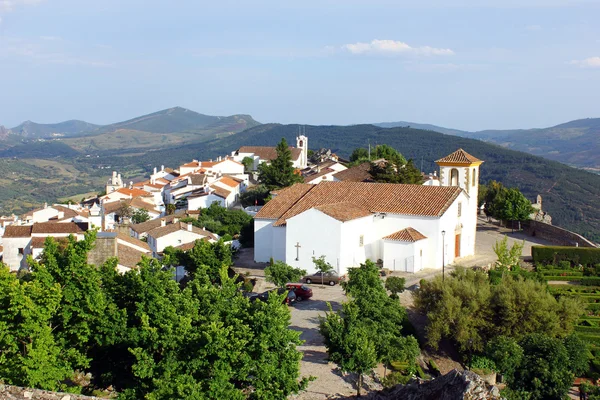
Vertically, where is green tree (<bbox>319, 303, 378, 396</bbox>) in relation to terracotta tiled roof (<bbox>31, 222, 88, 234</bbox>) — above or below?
below

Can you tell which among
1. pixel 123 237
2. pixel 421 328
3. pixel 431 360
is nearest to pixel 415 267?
pixel 421 328

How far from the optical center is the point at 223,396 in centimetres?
1645

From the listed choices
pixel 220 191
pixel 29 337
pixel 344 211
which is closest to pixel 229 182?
pixel 220 191

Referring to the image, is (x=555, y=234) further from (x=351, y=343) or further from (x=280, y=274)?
(x=351, y=343)

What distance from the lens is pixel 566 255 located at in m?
38.7

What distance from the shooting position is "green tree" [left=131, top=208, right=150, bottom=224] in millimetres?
58019

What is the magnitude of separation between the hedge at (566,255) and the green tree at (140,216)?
3305 cm

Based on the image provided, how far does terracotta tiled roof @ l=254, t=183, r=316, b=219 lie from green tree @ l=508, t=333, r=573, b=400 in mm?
17462

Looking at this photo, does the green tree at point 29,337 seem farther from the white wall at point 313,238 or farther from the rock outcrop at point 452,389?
the white wall at point 313,238

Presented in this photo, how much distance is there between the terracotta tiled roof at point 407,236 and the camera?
116 ft

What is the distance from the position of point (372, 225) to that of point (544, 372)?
1547 centimetres

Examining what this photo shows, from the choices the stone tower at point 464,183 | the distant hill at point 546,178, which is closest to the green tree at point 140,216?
the stone tower at point 464,183

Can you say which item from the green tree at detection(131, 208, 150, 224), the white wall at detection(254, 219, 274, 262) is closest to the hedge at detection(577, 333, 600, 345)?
the white wall at detection(254, 219, 274, 262)

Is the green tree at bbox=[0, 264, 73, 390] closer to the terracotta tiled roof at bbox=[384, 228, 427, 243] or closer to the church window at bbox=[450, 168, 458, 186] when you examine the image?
the terracotta tiled roof at bbox=[384, 228, 427, 243]
